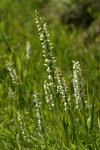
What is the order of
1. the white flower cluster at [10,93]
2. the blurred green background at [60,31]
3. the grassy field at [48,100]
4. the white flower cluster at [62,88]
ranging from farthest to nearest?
the blurred green background at [60,31] < the white flower cluster at [10,93] < the grassy field at [48,100] < the white flower cluster at [62,88]

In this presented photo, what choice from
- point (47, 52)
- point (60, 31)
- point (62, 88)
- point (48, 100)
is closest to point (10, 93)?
point (48, 100)

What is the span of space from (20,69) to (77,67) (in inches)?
64.5

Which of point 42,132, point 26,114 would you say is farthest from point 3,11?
point 42,132

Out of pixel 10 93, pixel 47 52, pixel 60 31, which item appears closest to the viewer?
pixel 47 52

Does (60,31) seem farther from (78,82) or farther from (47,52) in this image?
(78,82)

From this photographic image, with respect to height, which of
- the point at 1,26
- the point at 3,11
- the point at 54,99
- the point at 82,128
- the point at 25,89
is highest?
the point at 3,11

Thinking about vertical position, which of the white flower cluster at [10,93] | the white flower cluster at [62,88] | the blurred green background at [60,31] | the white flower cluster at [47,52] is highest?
the blurred green background at [60,31]

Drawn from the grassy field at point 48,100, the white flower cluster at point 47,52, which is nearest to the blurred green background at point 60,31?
the grassy field at point 48,100

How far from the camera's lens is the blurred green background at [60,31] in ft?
17.6

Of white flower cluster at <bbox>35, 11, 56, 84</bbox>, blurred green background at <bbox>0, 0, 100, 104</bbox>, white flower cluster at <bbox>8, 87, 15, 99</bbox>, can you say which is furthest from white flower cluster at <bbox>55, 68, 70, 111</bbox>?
blurred green background at <bbox>0, 0, 100, 104</bbox>

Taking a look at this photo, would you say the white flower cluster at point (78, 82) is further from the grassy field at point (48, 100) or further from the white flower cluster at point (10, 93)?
the white flower cluster at point (10, 93)

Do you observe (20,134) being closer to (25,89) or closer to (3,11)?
(25,89)

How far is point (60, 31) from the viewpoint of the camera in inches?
280

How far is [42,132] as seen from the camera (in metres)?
3.14
